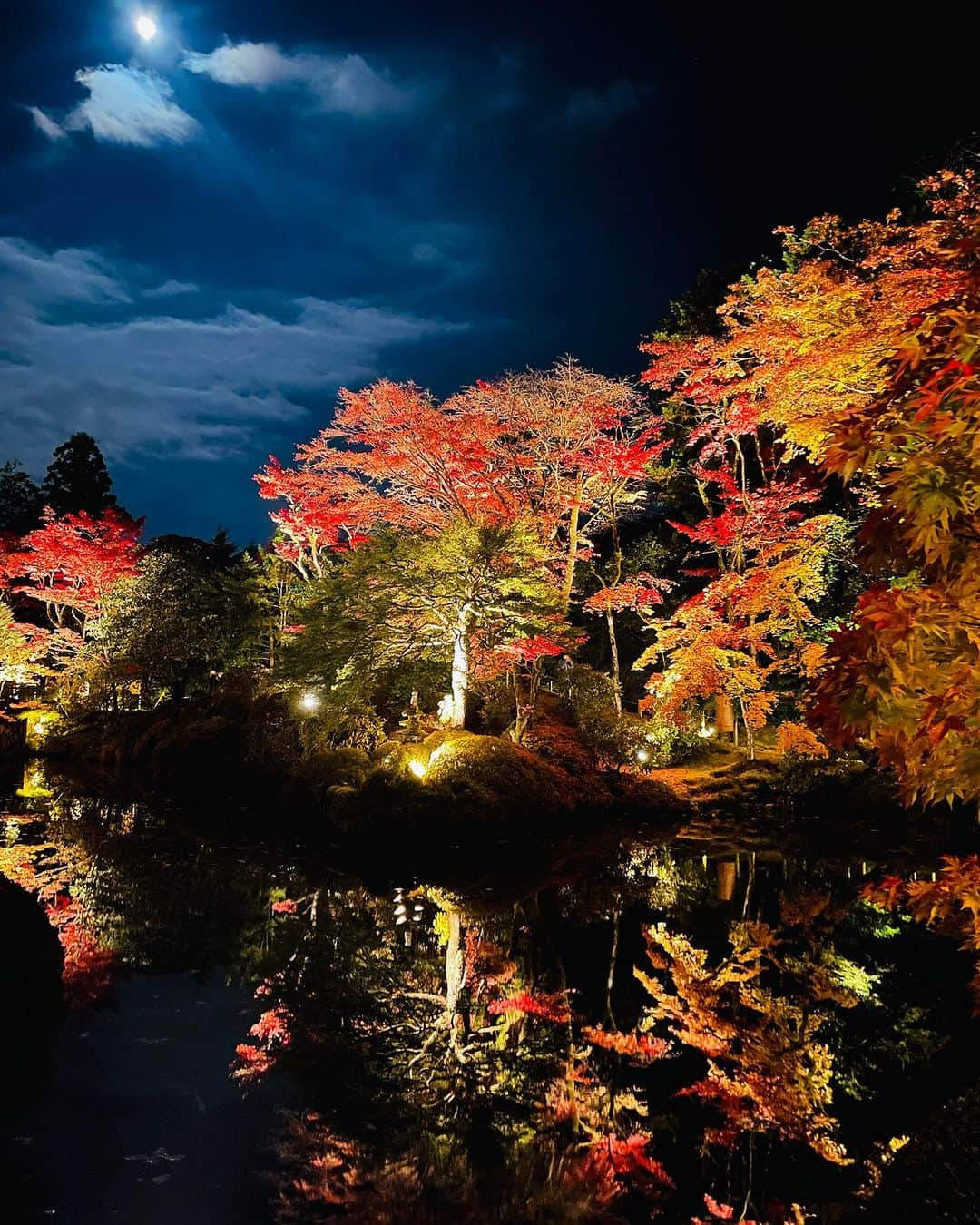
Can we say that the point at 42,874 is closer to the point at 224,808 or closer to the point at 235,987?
the point at 235,987

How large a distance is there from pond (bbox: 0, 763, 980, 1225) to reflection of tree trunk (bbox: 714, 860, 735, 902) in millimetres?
111

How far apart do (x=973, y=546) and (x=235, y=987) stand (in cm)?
559

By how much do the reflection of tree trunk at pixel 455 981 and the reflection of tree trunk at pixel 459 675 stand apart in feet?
18.7

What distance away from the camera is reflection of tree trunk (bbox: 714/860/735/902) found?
8.05 meters

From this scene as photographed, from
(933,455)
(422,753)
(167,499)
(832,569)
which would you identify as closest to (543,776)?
(422,753)

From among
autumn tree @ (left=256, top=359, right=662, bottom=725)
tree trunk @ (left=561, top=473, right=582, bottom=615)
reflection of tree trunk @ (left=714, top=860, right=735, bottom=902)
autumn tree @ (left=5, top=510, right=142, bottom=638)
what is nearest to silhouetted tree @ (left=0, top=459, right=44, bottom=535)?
autumn tree @ (left=5, top=510, right=142, bottom=638)

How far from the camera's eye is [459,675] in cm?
1281

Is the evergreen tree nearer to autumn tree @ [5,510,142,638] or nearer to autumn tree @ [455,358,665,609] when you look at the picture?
autumn tree @ [5,510,142,638]

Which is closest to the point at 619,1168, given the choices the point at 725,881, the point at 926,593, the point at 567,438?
the point at 926,593

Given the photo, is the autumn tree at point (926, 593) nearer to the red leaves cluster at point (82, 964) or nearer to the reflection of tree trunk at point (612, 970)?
the reflection of tree trunk at point (612, 970)

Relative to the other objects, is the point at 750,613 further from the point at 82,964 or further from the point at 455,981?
the point at 82,964

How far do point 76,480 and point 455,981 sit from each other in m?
35.0

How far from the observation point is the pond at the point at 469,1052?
3.12 m

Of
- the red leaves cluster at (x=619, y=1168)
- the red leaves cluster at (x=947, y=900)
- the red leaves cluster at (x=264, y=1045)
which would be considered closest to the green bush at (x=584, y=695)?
the red leaves cluster at (x=947, y=900)
